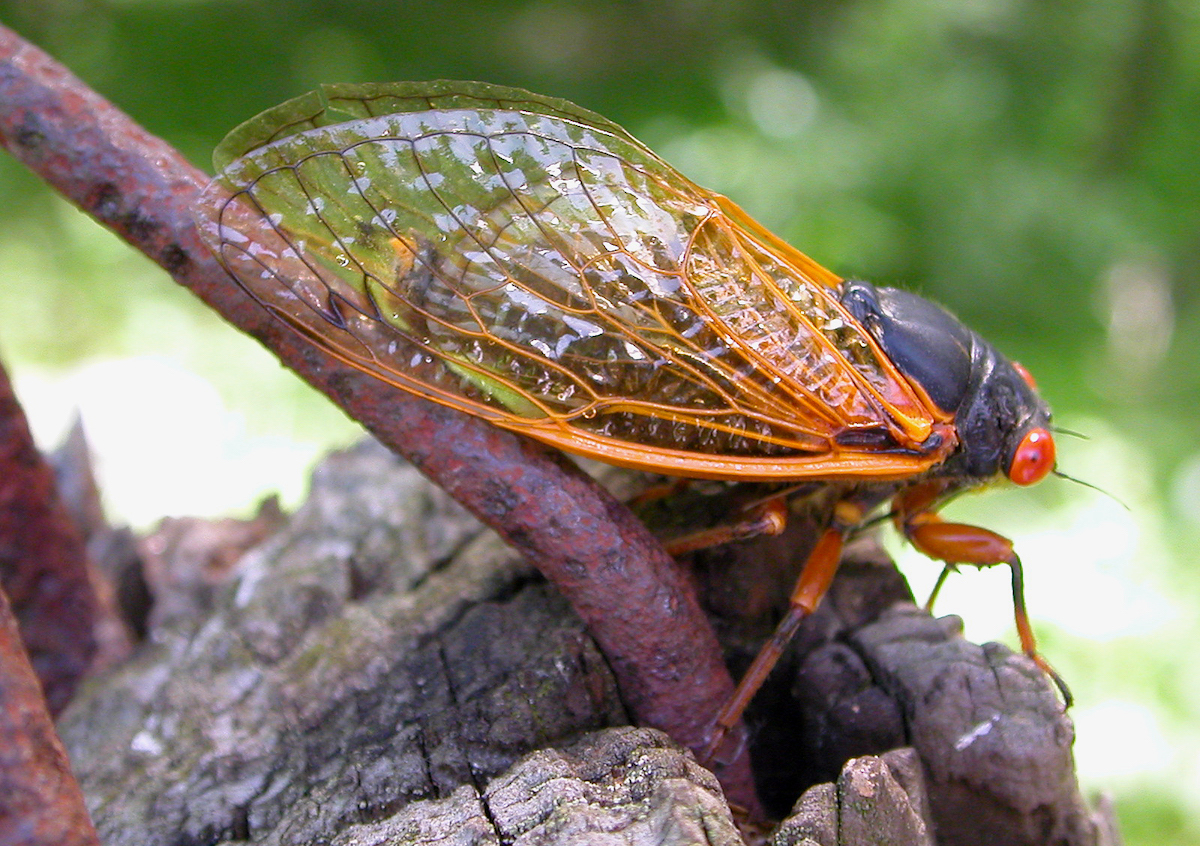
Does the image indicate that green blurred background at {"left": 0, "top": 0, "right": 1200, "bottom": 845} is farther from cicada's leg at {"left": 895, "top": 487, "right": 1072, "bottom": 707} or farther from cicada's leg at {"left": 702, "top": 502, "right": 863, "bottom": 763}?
cicada's leg at {"left": 702, "top": 502, "right": 863, "bottom": 763}

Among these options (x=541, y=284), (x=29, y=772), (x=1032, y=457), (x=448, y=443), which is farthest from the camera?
(x=1032, y=457)

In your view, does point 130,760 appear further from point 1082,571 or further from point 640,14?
point 640,14

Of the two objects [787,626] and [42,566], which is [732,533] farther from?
[42,566]

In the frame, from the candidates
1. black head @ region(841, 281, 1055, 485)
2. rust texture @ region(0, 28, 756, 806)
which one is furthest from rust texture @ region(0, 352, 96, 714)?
black head @ region(841, 281, 1055, 485)

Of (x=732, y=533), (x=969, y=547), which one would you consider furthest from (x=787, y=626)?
(x=969, y=547)

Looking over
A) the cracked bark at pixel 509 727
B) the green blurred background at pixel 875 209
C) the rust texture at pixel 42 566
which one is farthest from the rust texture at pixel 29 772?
the green blurred background at pixel 875 209

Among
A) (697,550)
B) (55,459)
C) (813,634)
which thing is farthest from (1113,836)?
(55,459)
